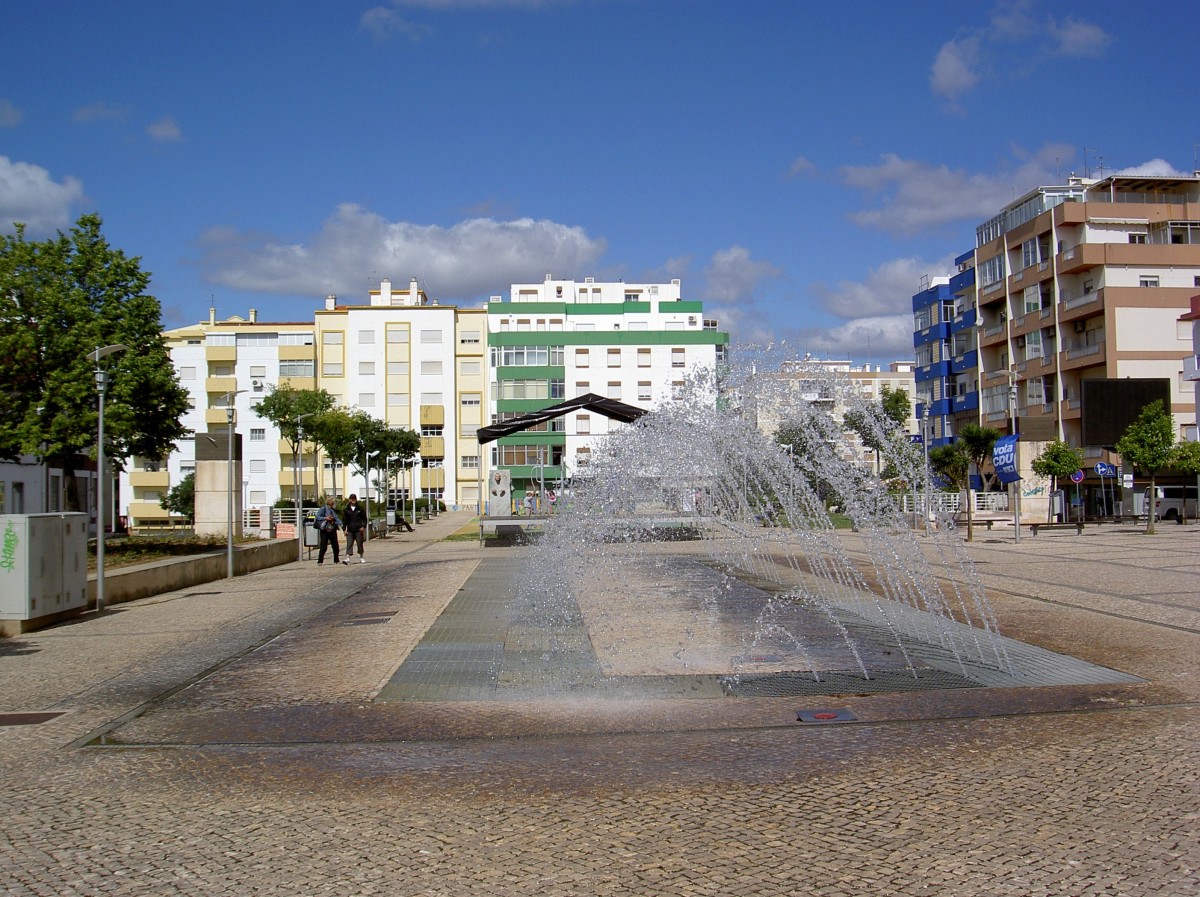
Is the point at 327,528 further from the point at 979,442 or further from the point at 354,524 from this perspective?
the point at 979,442

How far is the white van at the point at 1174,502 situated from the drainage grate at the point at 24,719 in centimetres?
5268

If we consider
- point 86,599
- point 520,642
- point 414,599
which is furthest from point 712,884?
point 86,599

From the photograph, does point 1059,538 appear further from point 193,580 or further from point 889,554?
point 193,580

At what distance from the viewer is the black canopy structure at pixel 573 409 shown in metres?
35.2

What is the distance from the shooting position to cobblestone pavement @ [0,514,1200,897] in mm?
4719

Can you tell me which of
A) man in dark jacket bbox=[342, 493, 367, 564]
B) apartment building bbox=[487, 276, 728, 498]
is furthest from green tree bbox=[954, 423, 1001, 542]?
man in dark jacket bbox=[342, 493, 367, 564]

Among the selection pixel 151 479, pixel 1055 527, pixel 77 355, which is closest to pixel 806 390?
pixel 77 355

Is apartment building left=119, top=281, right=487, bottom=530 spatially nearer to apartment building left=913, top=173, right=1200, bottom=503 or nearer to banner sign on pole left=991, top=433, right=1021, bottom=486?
apartment building left=913, top=173, right=1200, bottom=503

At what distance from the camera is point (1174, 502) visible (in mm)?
52062

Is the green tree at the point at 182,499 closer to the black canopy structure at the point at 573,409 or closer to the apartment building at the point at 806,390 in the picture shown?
the black canopy structure at the point at 573,409

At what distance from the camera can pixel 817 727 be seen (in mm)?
7727

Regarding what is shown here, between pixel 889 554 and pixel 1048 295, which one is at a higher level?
pixel 1048 295

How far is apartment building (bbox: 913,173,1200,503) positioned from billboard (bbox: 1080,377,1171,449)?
10.1 ft

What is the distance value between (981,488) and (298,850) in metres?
67.1
